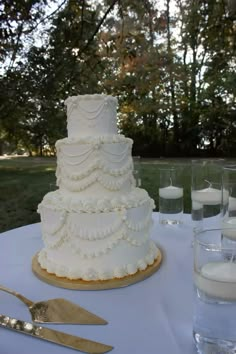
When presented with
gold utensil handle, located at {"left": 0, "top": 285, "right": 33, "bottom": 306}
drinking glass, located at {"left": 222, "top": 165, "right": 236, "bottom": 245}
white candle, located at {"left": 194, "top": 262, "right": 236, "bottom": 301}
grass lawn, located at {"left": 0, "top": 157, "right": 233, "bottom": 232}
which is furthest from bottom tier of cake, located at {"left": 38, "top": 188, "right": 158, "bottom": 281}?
grass lawn, located at {"left": 0, "top": 157, "right": 233, "bottom": 232}

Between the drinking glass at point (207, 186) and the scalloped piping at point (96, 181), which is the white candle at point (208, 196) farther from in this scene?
the scalloped piping at point (96, 181)

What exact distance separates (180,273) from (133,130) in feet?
32.5

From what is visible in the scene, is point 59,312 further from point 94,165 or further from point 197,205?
point 197,205

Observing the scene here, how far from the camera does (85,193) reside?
43.8 inches

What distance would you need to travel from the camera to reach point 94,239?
1.04 metres

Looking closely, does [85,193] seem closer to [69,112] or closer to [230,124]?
[69,112]

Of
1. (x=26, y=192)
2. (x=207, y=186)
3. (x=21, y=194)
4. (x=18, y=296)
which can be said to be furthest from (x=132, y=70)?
(x=18, y=296)

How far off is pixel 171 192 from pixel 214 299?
950mm

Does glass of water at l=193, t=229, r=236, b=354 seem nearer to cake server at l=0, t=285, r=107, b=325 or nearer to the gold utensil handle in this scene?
cake server at l=0, t=285, r=107, b=325

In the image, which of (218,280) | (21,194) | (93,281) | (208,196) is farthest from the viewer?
(21,194)

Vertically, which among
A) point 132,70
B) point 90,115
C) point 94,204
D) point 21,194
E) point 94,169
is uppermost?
point 132,70

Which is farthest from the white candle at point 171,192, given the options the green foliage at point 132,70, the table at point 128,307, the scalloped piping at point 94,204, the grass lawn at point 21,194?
the green foliage at point 132,70

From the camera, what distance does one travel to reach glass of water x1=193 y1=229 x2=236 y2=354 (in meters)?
0.62

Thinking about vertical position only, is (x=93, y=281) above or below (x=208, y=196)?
below
